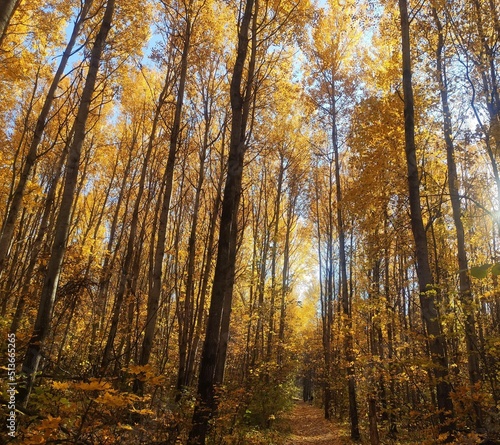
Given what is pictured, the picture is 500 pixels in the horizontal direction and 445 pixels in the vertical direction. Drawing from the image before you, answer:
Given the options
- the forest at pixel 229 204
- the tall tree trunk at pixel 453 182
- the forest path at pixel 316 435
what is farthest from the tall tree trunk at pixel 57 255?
the forest path at pixel 316 435

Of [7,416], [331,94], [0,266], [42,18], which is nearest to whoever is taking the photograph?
[7,416]

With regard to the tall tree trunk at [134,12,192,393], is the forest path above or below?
below

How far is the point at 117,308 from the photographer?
6.08 meters

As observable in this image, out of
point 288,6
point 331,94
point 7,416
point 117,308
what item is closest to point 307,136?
point 331,94

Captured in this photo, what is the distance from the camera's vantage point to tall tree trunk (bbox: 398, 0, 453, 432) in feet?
17.9

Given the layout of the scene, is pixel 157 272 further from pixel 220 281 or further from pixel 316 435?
pixel 316 435

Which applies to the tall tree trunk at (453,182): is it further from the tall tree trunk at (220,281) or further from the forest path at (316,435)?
the tall tree trunk at (220,281)

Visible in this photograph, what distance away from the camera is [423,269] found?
603 centimetres

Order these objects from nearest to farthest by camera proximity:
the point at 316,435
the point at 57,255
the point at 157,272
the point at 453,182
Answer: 1. the point at 57,255
2. the point at 157,272
3. the point at 453,182
4. the point at 316,435

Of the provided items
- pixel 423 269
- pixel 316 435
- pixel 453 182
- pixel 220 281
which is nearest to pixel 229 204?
pixel 220 281

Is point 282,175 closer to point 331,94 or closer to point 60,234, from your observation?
point 331,94

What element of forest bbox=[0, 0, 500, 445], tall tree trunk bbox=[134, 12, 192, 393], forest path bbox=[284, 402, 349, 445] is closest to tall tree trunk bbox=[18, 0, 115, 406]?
forest bbox=[0, 0, 500, 445]

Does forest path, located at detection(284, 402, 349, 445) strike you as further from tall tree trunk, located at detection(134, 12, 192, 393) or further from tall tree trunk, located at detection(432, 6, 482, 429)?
tall tree trunk, located at detection(134, 12, 192, 393)

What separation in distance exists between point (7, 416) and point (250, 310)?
10971mm
